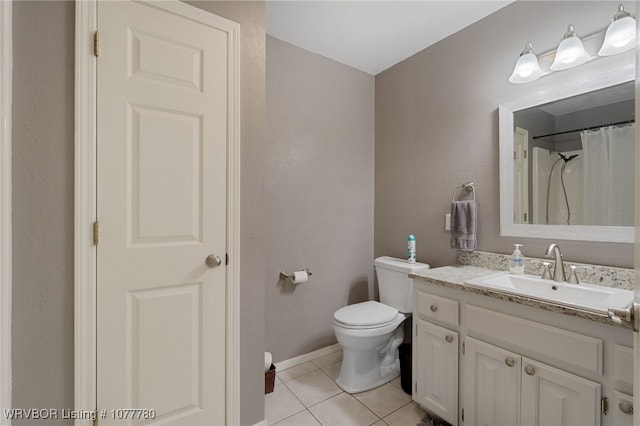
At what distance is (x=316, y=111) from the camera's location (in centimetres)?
236

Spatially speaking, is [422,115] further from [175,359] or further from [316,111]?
[175,359]

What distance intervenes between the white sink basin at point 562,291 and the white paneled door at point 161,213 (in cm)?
132

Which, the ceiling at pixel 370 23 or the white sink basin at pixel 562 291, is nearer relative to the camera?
the white sink basin at pixel 562 291

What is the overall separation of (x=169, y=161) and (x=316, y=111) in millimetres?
1393

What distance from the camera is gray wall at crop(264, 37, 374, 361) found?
216cm

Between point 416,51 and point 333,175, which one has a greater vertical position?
point 416,51

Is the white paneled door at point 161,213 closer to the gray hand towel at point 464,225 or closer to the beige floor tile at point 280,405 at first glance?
the beige floor tile at point 280,405

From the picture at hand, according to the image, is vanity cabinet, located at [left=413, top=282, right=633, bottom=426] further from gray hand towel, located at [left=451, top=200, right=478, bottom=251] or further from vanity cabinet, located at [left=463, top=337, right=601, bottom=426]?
gray hand towel, located at [left=451, top=200, right=478, bottom=251]

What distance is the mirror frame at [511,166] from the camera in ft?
4.48

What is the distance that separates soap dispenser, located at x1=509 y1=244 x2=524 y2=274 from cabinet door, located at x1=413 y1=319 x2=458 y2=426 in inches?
21.5

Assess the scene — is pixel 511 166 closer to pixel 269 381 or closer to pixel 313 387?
pixel 313 387

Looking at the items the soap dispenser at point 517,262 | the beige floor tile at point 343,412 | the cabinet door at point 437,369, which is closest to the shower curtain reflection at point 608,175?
the soap dispenser at point 517,262

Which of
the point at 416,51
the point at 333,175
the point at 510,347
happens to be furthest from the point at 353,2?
the point at 510,347

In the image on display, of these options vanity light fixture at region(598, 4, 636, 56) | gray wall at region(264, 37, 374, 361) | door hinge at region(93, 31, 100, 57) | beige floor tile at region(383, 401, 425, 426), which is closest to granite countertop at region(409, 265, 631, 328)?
beige floor tile at region(383, 401, 425, 426)
